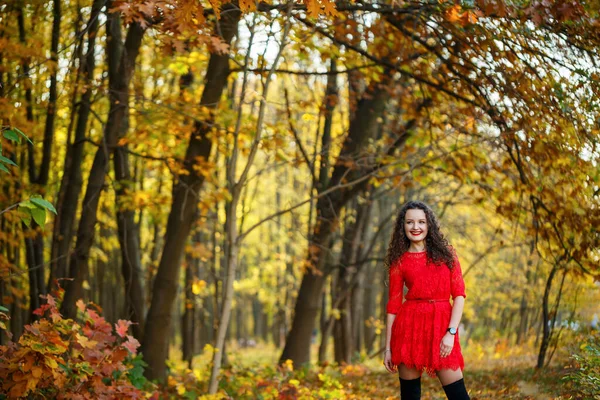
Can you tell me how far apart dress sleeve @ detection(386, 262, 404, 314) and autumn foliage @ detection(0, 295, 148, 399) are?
212 cm

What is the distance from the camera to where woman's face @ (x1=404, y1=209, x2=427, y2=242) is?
4414 millimetres

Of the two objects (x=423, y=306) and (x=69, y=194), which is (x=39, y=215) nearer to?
(x=423, y=306)

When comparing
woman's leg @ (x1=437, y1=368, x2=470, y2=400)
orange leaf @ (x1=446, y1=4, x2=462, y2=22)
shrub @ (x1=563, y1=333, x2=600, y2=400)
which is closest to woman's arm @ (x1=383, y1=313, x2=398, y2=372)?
woman's leg @ (x1=437, y1=368, x2=470, y2=400)

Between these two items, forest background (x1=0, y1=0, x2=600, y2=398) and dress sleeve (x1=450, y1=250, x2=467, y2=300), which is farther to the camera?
forest background (x1=0, y1=0, x2=600, y2=398)

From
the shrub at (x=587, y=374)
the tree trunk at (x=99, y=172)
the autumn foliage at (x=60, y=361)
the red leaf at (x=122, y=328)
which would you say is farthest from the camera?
the tree trunk at (x=99, y=172)

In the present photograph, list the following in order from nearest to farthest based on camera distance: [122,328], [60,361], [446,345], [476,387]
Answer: [446,345], [60,361], [122,328], [476,387]

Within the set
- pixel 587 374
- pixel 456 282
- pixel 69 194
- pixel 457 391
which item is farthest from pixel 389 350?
pixel 69 194

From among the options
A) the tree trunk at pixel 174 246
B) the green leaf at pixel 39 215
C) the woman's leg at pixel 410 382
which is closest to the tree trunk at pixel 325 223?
the tree trunk at pixel 174 246

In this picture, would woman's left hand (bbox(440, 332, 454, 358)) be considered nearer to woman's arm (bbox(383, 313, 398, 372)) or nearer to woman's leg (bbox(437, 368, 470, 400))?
woman's leg (bbox(437, 368, 470, 400))

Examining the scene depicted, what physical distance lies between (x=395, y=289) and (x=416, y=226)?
Answer: 18.2 inches

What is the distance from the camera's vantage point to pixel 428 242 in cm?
443

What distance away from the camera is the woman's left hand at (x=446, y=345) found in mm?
4125

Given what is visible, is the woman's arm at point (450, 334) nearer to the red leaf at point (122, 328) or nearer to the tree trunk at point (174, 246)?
the red leaf at point (122, 328)

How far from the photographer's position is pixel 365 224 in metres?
12.8
